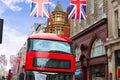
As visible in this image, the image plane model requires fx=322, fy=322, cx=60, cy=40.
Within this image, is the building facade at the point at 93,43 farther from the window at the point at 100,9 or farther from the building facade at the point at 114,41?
the building facade at the point at 114,41

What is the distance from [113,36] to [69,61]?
13896mm

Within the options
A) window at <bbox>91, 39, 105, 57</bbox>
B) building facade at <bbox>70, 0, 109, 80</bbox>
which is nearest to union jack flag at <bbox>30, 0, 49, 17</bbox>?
building facade at <bbox>70, 0, 109, 80</bbox>

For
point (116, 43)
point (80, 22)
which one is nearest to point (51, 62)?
point (116, 43)

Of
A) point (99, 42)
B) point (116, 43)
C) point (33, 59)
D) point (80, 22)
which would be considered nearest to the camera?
point (33, 59)

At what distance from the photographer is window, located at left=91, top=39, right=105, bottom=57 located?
36.5m

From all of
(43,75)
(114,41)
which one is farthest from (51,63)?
(114,41)

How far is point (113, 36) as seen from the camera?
3309cm

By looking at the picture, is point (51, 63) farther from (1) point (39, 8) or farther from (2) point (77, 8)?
(2) point (77, 8)

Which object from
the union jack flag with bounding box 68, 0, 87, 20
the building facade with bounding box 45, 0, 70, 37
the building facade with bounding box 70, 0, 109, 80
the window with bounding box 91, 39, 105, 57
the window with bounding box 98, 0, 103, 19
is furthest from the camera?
the building facade with bounding box 45, 0, 70, 37

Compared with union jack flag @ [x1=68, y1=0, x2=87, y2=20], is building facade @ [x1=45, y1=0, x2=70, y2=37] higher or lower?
higher

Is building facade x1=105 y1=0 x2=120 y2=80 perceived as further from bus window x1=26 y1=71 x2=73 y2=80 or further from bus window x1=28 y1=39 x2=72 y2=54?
bus window x1=26 y1=71 x2=73 y2=80

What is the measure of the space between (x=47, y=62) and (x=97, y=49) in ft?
62.1

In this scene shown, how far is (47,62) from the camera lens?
2000 cm

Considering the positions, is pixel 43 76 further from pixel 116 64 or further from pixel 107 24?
pixel 107 24
